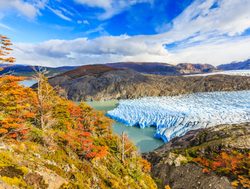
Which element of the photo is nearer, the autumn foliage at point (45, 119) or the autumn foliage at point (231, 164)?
the autumn foliage at point (45, 119)

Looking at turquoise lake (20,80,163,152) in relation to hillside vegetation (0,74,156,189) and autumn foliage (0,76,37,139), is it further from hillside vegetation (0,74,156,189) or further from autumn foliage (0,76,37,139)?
autumn foliage (0,76,37,139)

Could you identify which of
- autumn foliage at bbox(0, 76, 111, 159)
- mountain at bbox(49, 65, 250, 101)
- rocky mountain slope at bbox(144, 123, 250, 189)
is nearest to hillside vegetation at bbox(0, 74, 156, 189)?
autumn foliage at bbox(0, 76, 111, 159)

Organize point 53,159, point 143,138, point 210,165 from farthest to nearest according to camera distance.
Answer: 1. point 143,138
2. point 210,165
3. point 53,159

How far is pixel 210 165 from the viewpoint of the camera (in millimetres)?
15391

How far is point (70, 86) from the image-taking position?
298ft

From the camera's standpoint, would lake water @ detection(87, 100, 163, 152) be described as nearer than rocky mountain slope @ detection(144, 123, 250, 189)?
No

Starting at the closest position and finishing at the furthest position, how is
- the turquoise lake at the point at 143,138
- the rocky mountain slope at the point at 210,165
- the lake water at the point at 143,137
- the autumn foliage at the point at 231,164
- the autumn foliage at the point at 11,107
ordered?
the autumn foliage at the point at 11,107, the autumn foliage at the point at 231,164, the rocky mountain slope at the point at 210,165, the turquoise lake at the point at 143,138, the lake water at the point at 143,137

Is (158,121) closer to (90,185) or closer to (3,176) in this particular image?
(90,185)

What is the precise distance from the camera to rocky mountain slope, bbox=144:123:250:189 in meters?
13.8

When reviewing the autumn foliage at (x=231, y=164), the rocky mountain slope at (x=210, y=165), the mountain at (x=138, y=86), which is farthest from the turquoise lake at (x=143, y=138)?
the mountain at (x=138, y=86)

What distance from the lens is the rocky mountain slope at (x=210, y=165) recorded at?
45.3 ft

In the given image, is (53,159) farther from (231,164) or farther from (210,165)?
(231,164)

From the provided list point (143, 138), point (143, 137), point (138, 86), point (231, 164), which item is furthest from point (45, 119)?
point (138, 86)

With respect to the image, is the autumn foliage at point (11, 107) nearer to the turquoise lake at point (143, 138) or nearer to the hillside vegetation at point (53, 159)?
the hillside vegetation at point (53, 159)
